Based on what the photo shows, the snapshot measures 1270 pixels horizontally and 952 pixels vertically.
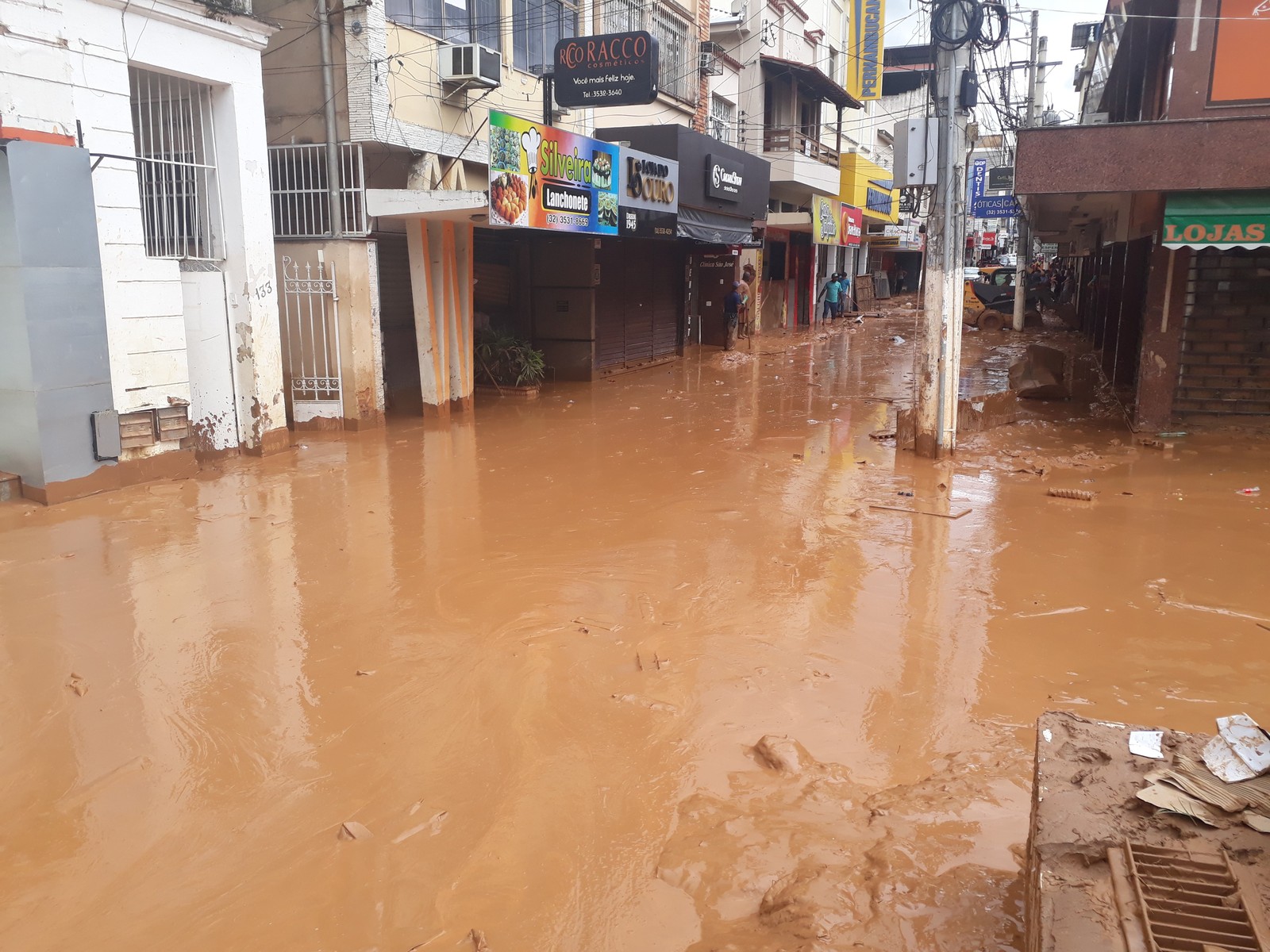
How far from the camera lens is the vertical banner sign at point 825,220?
29.5 metres

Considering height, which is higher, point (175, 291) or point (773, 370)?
point (175, 291)

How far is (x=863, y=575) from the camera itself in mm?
7219

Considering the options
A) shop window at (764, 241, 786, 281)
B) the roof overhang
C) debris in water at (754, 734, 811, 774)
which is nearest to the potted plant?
debris in water at (754, 734, 811, 774)

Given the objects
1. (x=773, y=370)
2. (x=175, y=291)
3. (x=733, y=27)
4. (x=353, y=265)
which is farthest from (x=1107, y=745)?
(x=733, y=27)

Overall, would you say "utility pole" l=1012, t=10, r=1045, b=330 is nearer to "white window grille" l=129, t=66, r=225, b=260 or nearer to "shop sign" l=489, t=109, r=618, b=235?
"shop sign" l=489, t=109, r=618, b=235

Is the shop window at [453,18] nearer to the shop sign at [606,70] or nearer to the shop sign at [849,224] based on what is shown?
the shop sign at [606,70]

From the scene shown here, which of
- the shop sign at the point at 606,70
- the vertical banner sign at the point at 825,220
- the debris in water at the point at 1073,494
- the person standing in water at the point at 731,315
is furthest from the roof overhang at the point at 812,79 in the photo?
the debris in water at the point at 1073,494

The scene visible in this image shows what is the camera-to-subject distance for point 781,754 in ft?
15.0

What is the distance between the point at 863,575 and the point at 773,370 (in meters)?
13.6

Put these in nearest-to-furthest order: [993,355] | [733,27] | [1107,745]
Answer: [1107,745] < [993,355] < [733,27]

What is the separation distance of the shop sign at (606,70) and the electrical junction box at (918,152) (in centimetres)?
469

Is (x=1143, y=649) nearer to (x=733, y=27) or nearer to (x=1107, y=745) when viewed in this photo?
(x=1107, y=745)

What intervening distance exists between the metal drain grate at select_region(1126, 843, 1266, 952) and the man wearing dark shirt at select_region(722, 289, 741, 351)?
22.0 m

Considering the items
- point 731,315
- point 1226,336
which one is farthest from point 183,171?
point 731,315
